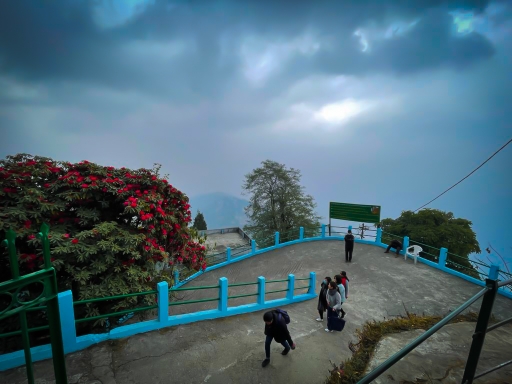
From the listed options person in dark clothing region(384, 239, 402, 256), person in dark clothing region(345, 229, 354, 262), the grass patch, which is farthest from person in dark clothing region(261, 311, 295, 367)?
person in dark clothing region(384, 239, 402, 256)

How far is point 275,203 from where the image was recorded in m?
25.4

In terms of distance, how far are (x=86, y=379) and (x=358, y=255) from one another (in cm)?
1157

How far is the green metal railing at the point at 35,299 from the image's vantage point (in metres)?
1.36

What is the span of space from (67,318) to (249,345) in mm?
3264

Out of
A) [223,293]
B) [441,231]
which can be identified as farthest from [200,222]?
[223,293]

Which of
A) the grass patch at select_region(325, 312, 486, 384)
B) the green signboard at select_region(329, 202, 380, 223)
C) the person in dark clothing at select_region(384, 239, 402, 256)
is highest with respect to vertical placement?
the green signboard at select_region(329, 202, 380, 223)

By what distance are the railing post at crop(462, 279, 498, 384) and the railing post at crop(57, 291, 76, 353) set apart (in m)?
5.02

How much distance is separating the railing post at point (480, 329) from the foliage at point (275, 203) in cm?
2264

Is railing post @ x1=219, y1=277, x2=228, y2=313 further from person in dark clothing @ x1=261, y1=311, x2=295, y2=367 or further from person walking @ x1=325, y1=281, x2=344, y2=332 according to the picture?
person walking @ x1=325, y1=281, x2=344, y2=332

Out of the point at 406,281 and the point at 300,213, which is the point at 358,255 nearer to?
the point at 406,281

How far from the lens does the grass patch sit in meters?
4.11

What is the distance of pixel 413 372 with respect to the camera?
11.4 feet

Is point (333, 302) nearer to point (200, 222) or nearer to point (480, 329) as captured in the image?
point (480, 329)

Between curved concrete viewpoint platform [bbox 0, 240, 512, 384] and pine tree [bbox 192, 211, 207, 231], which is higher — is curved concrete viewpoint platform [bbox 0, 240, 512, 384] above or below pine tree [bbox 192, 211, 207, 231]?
above
